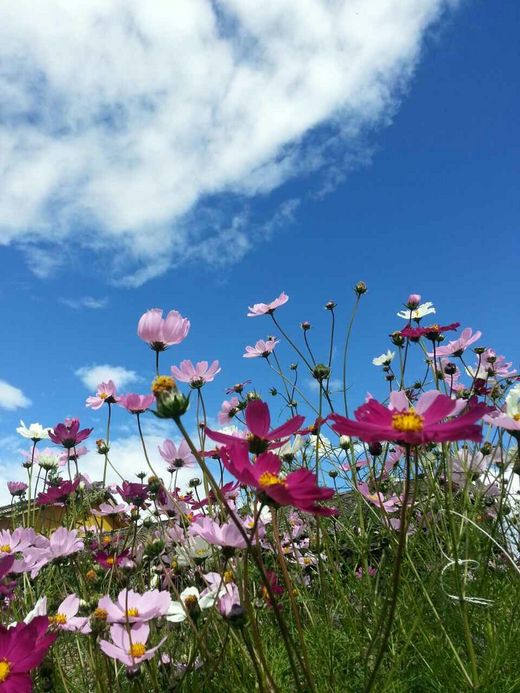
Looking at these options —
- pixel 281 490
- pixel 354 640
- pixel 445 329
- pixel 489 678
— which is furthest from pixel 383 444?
pixel 281 490

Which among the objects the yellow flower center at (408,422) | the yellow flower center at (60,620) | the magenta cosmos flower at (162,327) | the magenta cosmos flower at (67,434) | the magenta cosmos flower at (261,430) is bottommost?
the yellow flower center at (60,620)

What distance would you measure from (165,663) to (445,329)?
3.42 ft

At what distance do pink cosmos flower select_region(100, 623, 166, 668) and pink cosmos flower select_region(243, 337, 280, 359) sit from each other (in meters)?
1.36

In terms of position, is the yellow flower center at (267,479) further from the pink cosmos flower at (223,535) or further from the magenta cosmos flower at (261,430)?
the pink cosmos flower at (223,535)

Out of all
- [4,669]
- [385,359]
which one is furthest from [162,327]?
[385,359]

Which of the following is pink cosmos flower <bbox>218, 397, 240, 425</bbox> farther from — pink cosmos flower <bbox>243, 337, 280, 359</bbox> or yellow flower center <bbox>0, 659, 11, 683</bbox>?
yellow flower center <bbox>0, 659, 11, 683</bbox>

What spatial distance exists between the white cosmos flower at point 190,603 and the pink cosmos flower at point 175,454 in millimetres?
475

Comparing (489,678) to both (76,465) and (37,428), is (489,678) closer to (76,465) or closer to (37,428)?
(76,465)

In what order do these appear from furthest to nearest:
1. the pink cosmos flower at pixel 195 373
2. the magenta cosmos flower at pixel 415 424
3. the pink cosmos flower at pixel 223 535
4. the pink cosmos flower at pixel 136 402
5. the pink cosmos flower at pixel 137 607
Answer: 1. the pink cosmos flower at pixel 195 373
2. the pink cosmos flower at pixel 136 402
3. the pink cosmos flower at pixel 137 607
4. the pink cosmos flower at pixel 223 535
5. the magenta cosmos flower at pixel 415 424

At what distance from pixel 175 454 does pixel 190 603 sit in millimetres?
615

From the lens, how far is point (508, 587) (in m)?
1.50

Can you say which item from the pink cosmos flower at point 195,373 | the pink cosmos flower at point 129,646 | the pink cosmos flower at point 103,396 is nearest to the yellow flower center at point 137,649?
the pink cosmos flower at point 129,646

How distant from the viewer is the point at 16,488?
221 centimetres

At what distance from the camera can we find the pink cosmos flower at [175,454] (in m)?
1.50
